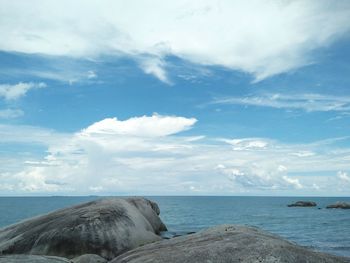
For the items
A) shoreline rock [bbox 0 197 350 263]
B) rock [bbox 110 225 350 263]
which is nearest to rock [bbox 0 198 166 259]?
shoreline rock [bbox 0 197 350 263]

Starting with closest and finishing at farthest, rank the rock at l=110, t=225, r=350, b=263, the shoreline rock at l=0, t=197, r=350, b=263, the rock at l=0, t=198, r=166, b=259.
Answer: the rock at l=110, t=225, r=350, b=263 → the shoreline rock at l=0, t=197, r=350, b=263 → the rock at l=0, t=198, r=166, b=259

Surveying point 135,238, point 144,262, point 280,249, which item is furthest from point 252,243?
point 135,238

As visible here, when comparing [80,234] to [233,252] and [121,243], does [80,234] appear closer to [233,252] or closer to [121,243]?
[121,243]

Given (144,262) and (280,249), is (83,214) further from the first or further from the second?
(280,249)

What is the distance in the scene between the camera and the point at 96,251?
20.2m

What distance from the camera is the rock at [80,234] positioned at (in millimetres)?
20422

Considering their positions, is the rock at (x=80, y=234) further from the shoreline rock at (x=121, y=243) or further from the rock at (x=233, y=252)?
the rock at (x=233, y=252)

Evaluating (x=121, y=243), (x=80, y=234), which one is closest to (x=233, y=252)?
(x=121, y=243)

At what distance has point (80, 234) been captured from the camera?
2072cm

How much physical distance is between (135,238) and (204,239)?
40.7ft

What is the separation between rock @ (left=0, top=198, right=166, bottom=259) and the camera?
2042 cm

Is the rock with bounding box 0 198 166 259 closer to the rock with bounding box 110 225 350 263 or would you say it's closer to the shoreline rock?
the shoreline rock

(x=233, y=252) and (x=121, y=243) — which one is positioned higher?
(x=233, y=252)

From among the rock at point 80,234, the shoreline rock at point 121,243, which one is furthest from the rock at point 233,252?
the rock at point 80,234
